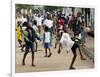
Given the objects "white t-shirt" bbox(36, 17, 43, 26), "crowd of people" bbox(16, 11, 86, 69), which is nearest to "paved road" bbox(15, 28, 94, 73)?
"crowd of people" bbox(16, 11, 86, 69)

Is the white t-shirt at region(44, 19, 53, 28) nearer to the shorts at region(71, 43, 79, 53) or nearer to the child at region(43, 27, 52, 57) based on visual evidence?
the child at region(43, 27, 52, 57)

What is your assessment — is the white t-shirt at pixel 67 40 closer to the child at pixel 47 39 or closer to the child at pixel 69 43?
Answer: the child at pixel 69 43

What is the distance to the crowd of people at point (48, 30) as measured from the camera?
6.57 feet

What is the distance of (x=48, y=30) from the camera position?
2078 mm

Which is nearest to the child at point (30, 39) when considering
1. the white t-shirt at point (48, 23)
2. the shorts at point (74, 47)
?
the white t-shirt at point (48, 23)

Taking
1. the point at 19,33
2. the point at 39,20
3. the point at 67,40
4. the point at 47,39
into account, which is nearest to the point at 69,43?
the point at 67,40

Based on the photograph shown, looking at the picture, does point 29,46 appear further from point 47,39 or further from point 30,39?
point 47,39

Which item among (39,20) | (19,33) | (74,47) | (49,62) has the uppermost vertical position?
(39,20)

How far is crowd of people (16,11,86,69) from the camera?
2002mm

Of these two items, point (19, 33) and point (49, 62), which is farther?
point (49, 62)

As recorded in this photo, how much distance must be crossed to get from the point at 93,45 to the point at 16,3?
2.87 feet

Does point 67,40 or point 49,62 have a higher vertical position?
point 67,40

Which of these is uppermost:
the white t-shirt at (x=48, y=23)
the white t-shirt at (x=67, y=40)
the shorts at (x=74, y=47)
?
the white t-shirt at (x=48, y=23)

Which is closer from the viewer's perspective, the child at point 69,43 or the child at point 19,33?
the child at point 19,33
